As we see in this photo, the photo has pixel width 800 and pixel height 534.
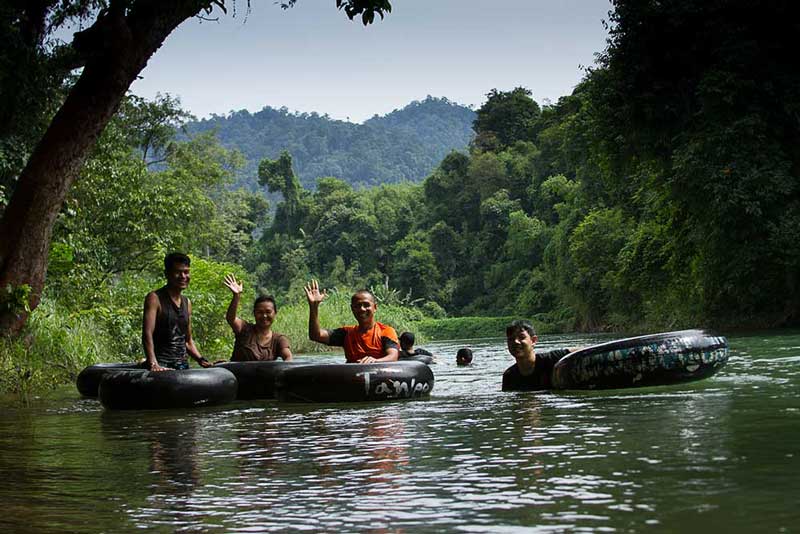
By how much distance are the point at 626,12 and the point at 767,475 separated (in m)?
22.2

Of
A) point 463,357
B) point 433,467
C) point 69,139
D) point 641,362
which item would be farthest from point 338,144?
point 433,467

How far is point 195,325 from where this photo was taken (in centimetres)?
1978

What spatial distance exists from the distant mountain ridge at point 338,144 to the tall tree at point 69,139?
11663 centimetres

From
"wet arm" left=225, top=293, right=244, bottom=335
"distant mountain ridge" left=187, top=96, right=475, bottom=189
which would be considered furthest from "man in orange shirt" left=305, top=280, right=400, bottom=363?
"distant mountain ridge" left=187, top=96, right=475, bottom=189

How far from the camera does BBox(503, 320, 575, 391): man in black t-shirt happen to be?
977 centimetres

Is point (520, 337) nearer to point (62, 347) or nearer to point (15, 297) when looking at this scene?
point (15, 297)

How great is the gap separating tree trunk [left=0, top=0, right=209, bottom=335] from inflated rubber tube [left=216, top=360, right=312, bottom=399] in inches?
111

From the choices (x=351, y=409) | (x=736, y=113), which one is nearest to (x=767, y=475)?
(x=351, y=409)

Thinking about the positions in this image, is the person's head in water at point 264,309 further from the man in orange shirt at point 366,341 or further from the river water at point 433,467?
the river water at point 433,467

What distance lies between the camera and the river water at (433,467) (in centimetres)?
395

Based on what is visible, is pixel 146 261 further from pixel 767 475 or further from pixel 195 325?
pixel 767 475

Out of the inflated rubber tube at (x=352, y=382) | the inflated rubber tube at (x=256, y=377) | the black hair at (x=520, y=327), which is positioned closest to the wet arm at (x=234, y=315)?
the inflated rubber tube at (x=256, y=377)

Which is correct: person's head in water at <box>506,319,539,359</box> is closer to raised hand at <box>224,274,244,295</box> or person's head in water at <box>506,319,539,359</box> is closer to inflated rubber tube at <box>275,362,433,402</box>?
inflated rubber tube at <box>275,362,433,402</box>

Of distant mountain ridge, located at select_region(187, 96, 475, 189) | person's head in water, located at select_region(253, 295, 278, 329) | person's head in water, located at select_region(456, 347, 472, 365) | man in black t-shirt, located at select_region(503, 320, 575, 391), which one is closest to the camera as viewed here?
man in black t-shirt, located at select_region(503, 320, 575, 391)
